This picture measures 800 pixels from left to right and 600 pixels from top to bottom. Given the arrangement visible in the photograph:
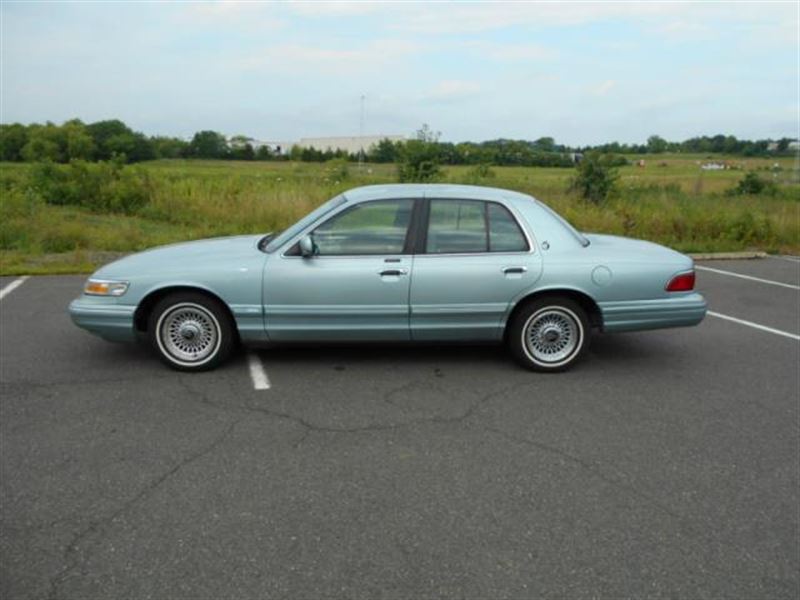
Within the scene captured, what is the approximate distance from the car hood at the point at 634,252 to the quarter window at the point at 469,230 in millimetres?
757

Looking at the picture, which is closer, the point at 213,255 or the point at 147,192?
the point at 213,255

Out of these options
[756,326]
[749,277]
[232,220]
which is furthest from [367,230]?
[232,220]

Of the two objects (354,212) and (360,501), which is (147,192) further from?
(360,501)

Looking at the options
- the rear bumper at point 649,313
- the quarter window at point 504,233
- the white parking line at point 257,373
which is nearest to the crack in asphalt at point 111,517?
the white parking line at point 257,373

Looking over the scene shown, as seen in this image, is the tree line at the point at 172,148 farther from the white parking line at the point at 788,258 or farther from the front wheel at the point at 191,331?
the front wheel at the point at 191,331

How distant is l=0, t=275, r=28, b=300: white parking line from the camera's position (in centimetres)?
819

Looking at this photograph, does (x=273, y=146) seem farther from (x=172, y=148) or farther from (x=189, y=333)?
(x=189, y=333)

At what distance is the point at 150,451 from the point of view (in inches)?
152

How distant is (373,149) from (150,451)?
3008cm

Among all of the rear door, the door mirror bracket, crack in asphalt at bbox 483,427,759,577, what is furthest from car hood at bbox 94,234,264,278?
crack in asphalt at bbox 483,427,759,577

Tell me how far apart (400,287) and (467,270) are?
1.78ft

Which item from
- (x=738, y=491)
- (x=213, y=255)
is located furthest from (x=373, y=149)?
(x=738, y=491)

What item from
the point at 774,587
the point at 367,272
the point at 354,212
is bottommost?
the point at 774,587

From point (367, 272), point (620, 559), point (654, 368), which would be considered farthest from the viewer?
point (654, 368)
